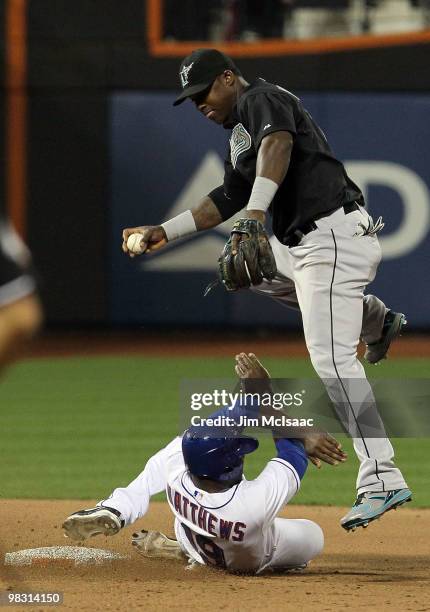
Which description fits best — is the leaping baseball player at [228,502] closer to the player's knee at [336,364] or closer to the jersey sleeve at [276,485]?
the jersey sleeve at [276,485]

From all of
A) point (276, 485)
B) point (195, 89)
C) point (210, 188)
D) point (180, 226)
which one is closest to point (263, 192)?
point (195, 89)

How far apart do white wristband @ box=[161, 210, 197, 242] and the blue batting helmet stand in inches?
50.2

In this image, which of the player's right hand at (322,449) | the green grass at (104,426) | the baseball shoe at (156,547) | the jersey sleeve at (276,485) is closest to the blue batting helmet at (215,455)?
the jersey sleeve at (276,485)

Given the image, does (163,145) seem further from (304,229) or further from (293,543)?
(293,543)

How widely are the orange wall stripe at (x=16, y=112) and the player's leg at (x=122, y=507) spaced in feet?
32.0

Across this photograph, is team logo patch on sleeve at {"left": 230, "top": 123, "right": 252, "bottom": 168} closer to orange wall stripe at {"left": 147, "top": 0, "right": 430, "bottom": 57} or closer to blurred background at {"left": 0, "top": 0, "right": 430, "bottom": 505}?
blurred background at {"left": 0, "top": 0, "right": 430, "bottom": 505}

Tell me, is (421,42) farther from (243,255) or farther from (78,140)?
(243,255)

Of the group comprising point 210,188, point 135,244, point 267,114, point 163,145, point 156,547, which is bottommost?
point 210,188

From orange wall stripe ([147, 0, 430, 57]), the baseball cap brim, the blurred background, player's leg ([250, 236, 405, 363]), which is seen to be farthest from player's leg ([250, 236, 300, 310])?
orange wall stripe ([147, 0, 430, 57])

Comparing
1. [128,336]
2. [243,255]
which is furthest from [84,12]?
[243,255]

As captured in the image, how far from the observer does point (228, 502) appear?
12.9 ft

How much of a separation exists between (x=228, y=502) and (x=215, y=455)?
171mm

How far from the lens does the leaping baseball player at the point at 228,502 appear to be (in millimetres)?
3939

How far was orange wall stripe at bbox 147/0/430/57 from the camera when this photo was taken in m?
13.5
